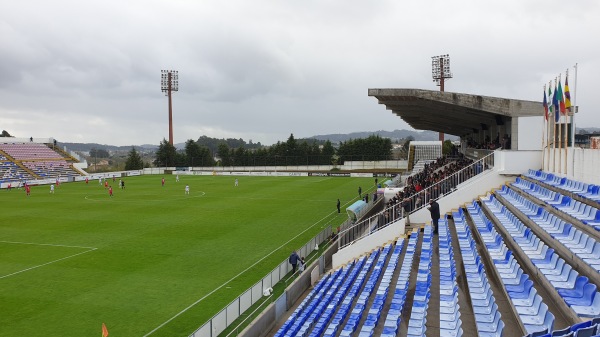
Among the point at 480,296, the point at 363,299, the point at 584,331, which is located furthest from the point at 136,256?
the point at 584,331

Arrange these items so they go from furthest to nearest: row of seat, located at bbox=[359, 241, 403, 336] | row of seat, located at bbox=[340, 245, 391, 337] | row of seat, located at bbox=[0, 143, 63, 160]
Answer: row of seat, located at bbox=[0, 143, 63, 160] < row of seat, located at bbox=[340, 245, 391, 337] < row of seat, located at bbox=[359, 241, 403, 336]

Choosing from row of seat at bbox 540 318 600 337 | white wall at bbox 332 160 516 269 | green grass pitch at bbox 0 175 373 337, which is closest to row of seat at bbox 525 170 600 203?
white wall at bbox 332 160 516 269

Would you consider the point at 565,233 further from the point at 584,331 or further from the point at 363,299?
the point at 584,331

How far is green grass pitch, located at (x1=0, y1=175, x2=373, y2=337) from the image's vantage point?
1334 cm

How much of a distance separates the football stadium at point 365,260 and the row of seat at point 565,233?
0.05m

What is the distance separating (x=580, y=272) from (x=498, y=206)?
6.88 metres

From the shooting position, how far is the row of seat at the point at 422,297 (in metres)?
8.21

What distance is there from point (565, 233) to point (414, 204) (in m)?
9.31

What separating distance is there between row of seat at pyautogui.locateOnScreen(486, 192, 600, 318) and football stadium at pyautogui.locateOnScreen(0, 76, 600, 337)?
0.03 m

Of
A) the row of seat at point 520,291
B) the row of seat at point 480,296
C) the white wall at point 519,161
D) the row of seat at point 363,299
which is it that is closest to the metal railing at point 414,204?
the white wall at point 519,161

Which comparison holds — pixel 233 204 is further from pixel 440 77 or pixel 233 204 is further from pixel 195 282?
pixel 440 77

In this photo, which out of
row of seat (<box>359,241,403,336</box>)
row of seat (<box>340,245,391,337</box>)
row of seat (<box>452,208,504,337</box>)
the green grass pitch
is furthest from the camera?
the green grass pitch

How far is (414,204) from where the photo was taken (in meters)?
19.3

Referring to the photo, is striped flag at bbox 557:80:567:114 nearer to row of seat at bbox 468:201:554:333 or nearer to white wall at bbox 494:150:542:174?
white wall at bbox 494:150:542:174
